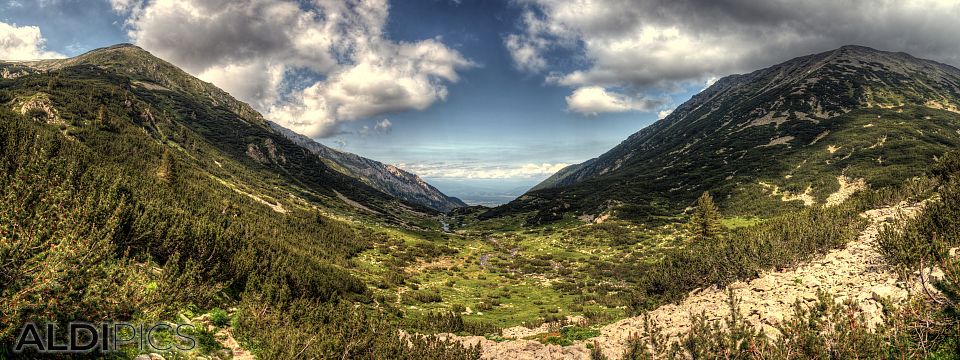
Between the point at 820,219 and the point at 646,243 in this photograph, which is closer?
the point at 820,219

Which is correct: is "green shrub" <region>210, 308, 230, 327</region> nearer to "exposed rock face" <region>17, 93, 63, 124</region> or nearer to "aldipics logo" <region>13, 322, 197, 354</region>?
"aldipics logo" <region>13, 322, 197, 354</region>

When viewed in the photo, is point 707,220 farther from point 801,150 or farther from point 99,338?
point 801,150

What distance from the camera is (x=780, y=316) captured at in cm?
1381

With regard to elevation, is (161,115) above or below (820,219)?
above

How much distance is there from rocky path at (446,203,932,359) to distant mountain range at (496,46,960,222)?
6903 cm

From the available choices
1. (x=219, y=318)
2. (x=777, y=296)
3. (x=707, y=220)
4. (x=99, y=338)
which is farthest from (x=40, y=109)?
(x=707, y=220)

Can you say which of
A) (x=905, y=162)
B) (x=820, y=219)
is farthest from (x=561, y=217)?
(x=820, y=219)

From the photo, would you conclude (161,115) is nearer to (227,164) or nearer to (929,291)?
(227,164)

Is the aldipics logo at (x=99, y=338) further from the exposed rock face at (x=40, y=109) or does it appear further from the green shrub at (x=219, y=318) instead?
the exposed rock face at (x=40, y=109)

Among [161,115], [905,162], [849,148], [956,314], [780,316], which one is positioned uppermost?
[161,115]

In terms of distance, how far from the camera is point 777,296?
1530 centimetres

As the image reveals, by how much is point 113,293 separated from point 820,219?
3228cm

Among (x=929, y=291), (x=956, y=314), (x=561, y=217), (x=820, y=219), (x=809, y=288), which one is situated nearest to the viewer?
(x=956, y=314)

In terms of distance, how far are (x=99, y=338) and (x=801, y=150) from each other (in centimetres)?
15130
